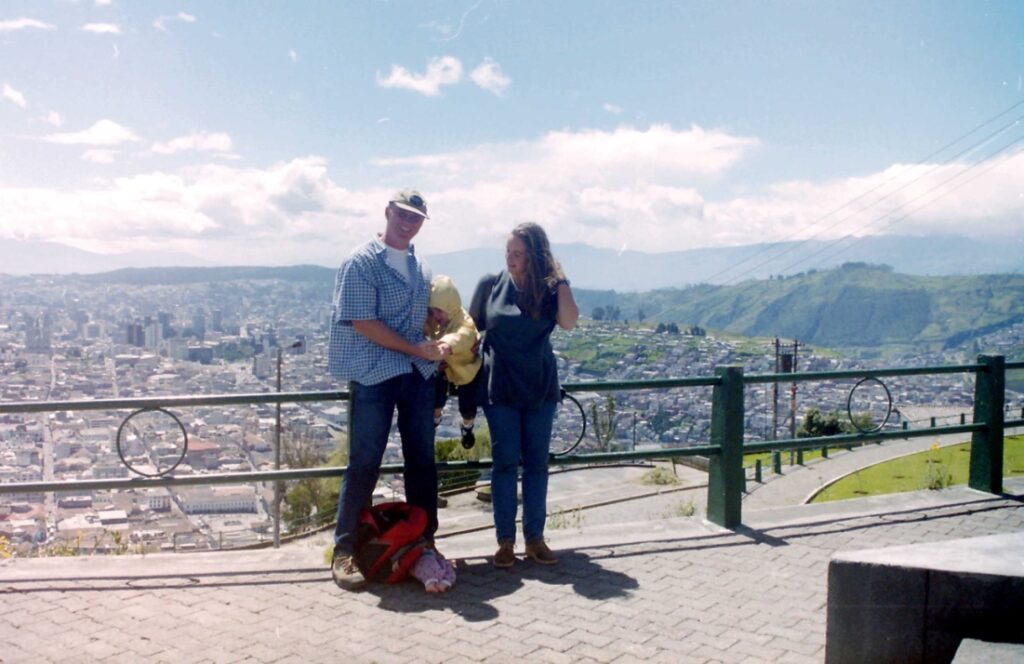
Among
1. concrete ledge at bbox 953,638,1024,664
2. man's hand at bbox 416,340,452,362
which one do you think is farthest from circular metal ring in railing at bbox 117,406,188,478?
concrete ledge at bbox 953,638,1024,664

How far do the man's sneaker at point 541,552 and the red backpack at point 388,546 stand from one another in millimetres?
756

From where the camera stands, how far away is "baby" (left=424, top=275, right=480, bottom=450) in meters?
5.22

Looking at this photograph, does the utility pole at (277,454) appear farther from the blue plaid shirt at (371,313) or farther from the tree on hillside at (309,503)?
the blue plaid shirt at (371,313)

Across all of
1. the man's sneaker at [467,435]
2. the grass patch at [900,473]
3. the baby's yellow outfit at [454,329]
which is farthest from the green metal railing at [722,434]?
the grass patch at [900,473]

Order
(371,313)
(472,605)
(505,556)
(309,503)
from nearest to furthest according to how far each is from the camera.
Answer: (472,605) < (371,313) < (505,556) < (309,503)

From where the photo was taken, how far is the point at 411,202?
16.5 feet

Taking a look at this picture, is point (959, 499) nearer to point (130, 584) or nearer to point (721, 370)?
point (721, 370)

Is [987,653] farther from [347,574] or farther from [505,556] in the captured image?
[347,574]

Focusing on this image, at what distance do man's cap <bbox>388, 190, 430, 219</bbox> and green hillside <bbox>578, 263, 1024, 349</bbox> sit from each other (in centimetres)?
2842

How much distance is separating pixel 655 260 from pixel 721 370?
10608 centimetres

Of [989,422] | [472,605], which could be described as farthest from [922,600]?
[989,422]

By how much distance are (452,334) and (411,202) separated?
78 centimetres

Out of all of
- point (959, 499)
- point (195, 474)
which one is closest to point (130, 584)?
point (195, 474)

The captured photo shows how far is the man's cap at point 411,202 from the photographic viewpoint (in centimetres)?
498
